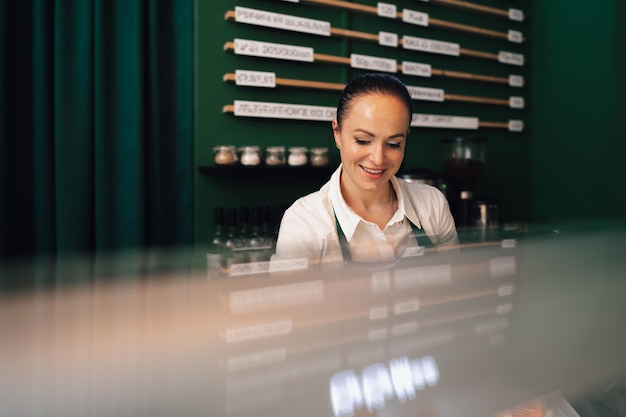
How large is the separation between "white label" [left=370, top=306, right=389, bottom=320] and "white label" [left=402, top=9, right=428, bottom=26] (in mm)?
3143

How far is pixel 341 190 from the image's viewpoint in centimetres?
148

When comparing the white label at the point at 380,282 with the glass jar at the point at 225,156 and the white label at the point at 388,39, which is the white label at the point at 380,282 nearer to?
the glass jar at the point at 225,156

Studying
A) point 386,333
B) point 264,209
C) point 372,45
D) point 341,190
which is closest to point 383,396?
point 386,333

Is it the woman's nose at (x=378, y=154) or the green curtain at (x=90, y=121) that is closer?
the woman's nose at (x=378, y=154)

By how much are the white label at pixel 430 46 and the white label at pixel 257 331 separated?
3.14 m

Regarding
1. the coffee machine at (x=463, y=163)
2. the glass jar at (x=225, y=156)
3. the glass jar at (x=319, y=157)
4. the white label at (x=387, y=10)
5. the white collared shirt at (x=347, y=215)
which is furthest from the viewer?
the white label at (x=387, y=10)

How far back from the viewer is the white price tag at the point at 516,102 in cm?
366

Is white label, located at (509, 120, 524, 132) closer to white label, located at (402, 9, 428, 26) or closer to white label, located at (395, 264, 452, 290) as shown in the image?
white label, located at (402, 9, 428, 26)

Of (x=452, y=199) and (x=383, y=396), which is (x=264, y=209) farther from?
(x=383, y=396)

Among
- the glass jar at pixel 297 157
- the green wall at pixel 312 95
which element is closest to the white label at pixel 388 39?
the green wall at pixel 312 95

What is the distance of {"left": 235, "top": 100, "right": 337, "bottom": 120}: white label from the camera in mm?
2578

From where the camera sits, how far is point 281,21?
8.71ft

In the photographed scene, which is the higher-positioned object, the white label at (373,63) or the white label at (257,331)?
the white label at (373,63)

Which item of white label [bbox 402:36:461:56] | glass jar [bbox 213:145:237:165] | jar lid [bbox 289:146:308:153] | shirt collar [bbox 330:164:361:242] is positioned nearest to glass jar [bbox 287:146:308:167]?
jar lid [bbox 289:146:308:153]
